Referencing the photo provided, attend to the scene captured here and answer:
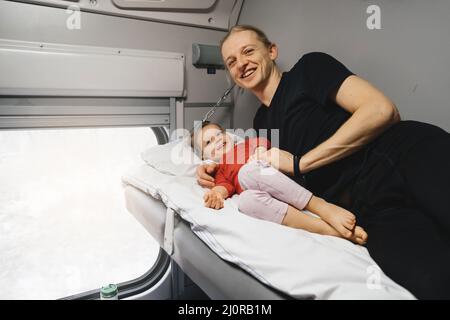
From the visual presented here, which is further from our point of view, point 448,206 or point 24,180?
point 24,180

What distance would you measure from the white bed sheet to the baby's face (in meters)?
0.51

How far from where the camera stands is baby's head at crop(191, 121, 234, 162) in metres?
1.44

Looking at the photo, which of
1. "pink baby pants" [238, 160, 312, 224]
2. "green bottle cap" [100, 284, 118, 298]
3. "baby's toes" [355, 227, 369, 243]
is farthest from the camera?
"green bottle cap" [100, 284, 118, 298]

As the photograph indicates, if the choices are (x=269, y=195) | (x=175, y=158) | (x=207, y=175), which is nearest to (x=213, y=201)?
(x=269, y=195)

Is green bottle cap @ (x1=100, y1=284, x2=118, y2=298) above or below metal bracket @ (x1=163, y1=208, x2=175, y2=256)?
below

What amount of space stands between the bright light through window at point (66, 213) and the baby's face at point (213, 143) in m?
0.50

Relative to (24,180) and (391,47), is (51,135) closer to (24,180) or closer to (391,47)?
(24,180)

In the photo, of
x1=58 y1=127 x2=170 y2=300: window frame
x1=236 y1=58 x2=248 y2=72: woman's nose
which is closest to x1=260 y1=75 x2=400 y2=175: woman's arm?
x1=236 y1=58 x2=248 y2=72: woman's nose

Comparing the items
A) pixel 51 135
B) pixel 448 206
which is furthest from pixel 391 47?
pixel 51 135

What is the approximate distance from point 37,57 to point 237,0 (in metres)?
1.23

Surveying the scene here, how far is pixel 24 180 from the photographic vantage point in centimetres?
156

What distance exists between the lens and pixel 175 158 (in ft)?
4.97

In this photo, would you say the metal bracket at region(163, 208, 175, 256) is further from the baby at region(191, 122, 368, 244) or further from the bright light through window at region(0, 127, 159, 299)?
the bright light through window at region(0, 127, 159, 299)

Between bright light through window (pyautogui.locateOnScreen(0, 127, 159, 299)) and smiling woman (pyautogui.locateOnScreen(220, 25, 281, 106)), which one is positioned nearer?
smiling woman (pyautogui.locateOnScreen(220, 25, 281, 106))
